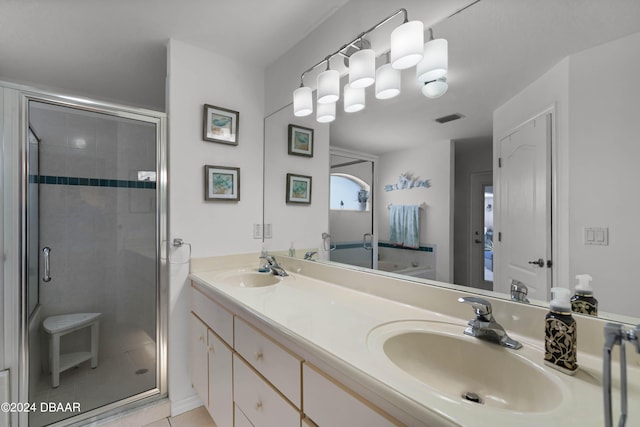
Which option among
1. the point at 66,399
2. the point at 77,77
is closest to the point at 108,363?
the point at 66,399

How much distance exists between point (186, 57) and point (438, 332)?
2103 mm

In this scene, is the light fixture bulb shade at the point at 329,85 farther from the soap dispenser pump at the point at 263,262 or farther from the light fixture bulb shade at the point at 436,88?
the soap dispenser pump at the point at 263,262

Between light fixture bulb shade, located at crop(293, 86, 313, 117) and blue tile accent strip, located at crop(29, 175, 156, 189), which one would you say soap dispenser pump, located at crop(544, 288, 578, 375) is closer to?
light fixture bulb shade, located at crop(293, 86, 313, 117)

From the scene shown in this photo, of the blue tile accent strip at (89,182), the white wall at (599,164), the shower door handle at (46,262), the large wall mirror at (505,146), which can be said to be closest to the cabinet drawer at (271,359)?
the large wall mirror at (505,146)

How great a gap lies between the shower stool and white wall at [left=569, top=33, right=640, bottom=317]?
2735 mm

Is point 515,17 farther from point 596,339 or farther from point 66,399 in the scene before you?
point 66,399

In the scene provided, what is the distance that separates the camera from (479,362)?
2.68 feet

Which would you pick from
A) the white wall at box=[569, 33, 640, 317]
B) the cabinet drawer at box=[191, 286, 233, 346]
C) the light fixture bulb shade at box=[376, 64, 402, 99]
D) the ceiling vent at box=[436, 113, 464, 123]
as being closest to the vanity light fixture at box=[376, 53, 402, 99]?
the light fixture bulb shade at box=[376, 64, 402, 99]

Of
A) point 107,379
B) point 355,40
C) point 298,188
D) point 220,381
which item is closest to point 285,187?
point 298,188

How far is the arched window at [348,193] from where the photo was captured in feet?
4.91

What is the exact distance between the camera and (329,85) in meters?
1.51

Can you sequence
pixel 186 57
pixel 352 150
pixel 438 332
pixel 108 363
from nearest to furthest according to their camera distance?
pixel 438 332 → pixel 352 150 → pixel 186 57 → pixel 108 363

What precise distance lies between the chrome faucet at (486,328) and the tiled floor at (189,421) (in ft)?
5.46

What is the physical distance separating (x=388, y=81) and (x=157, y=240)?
5.50 ft
